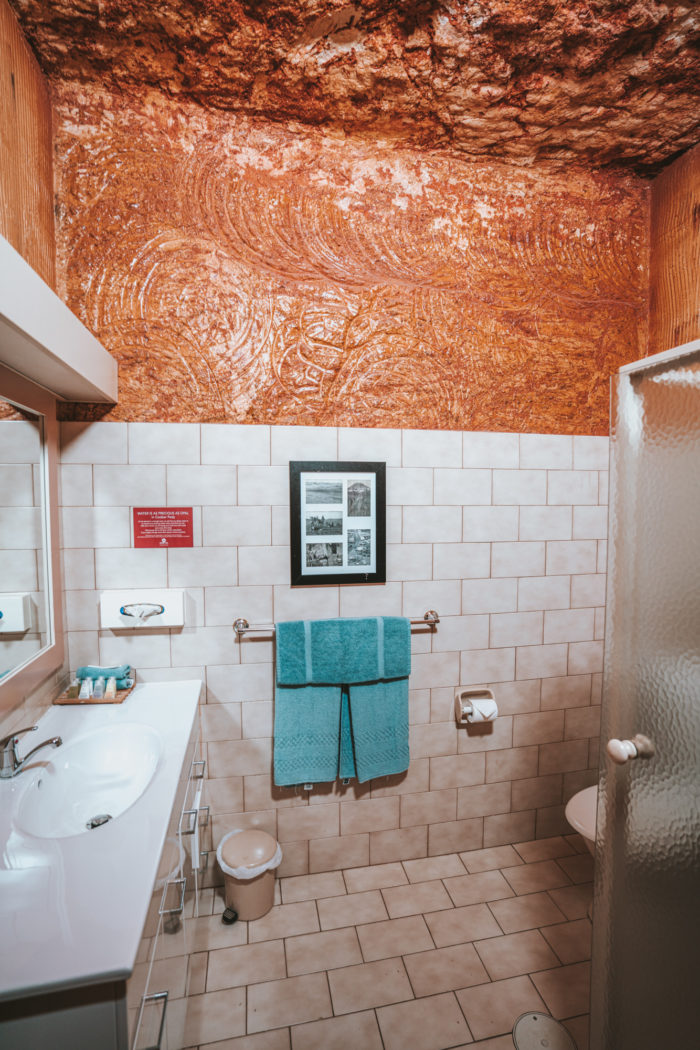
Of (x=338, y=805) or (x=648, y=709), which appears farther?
(x=338, y=805)

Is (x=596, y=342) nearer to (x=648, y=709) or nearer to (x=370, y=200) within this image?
(x=370, y=200)

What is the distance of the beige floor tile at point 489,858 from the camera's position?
2.10 metres

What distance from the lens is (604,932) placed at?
1.11 meters

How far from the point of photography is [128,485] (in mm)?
1775

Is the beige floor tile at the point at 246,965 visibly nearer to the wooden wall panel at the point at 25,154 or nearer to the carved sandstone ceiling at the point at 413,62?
the wooden wall panel at the point at 25,154

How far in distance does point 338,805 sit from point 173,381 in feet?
6.17

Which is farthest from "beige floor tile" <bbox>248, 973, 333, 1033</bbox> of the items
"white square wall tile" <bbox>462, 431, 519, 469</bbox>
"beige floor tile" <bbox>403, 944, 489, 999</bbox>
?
"white square wall tile" <bbox>462, 431, 519, 469</bbox>

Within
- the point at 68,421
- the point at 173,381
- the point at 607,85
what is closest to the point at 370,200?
the point at 607,85

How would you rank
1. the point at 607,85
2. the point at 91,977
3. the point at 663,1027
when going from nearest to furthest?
1. the point at 91,977
2. the point at 663,1027
3. the point at 607,85

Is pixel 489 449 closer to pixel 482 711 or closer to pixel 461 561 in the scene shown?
pixel 461 561

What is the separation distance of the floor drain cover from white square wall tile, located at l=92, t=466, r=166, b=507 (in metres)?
2.09

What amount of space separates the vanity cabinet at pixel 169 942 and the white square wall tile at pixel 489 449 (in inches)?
60.7

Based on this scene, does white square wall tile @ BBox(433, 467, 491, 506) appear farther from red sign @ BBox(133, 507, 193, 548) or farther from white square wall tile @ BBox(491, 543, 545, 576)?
red sign @ BBox(133, 507, 193, 548)

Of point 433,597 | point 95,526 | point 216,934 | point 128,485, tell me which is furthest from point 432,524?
point 216,934
